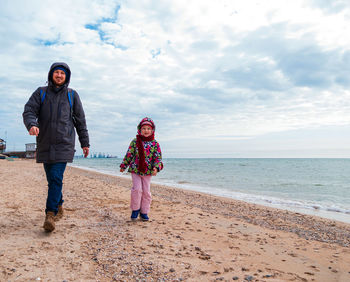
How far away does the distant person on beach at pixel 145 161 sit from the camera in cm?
441


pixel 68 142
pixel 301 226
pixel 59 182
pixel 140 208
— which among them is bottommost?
pixel 301 226

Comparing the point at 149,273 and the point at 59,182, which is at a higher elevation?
the point at 59,182

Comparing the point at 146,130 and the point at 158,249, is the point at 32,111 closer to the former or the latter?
the point at 146,130

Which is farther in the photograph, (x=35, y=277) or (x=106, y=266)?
(x=106, y=266)

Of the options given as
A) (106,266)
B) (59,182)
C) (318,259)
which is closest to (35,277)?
(106,266)

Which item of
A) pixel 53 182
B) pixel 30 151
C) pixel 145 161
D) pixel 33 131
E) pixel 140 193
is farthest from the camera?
pixel 30 151

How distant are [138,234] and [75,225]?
101 centimetres

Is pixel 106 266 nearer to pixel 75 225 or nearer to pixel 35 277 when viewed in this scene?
pixel 35 277

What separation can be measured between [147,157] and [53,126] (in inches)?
63.4

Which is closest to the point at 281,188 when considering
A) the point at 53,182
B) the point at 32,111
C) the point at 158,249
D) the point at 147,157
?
the point at 147,157

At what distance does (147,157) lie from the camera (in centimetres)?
443

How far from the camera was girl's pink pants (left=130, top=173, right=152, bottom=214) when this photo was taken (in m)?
4.44

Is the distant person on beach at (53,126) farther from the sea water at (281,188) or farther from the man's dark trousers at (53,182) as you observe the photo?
the sea water at (281,188)

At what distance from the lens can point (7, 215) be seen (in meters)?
4.19
